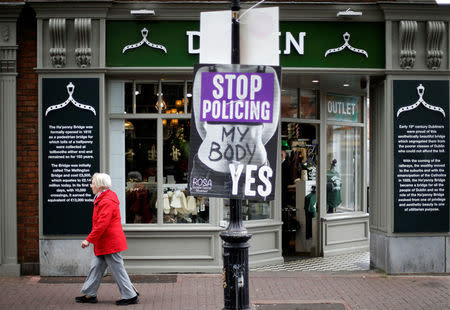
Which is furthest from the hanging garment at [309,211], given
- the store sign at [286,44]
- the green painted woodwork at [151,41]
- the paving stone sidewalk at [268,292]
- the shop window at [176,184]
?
the green painted woodwork at [151,41]

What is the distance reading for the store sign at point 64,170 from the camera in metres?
9.30

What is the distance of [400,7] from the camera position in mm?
9406

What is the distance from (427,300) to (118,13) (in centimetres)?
641

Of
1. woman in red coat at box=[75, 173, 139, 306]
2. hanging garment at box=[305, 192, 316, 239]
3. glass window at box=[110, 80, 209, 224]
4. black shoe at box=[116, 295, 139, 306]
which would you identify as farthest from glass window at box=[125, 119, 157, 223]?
hanging garment at box=[305, 192, 316, 239]

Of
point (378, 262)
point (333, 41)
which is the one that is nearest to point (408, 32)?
point (333, 41)

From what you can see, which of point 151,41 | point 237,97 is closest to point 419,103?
point 151,41

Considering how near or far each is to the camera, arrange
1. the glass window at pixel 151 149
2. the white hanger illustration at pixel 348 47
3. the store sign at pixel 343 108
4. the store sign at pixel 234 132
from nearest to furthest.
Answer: the store sign at pixel 234 132 < the white hanger illustration at pixel 348 47 < the glass window at pixel 151 149 < the store sign at pixel 343 108

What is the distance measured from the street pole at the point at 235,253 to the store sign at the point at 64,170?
412 centimetres

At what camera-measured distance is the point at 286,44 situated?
9539 millimetres

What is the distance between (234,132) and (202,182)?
600 mm

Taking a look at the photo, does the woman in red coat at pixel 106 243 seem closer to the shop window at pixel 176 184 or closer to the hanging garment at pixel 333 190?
the shop window at pixel 176 184

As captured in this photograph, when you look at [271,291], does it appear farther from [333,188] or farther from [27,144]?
[27,144]

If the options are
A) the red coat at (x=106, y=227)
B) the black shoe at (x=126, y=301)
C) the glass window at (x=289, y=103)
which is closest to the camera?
the red coat at (x=106, y=227)

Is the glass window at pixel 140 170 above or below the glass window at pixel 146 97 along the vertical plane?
below
